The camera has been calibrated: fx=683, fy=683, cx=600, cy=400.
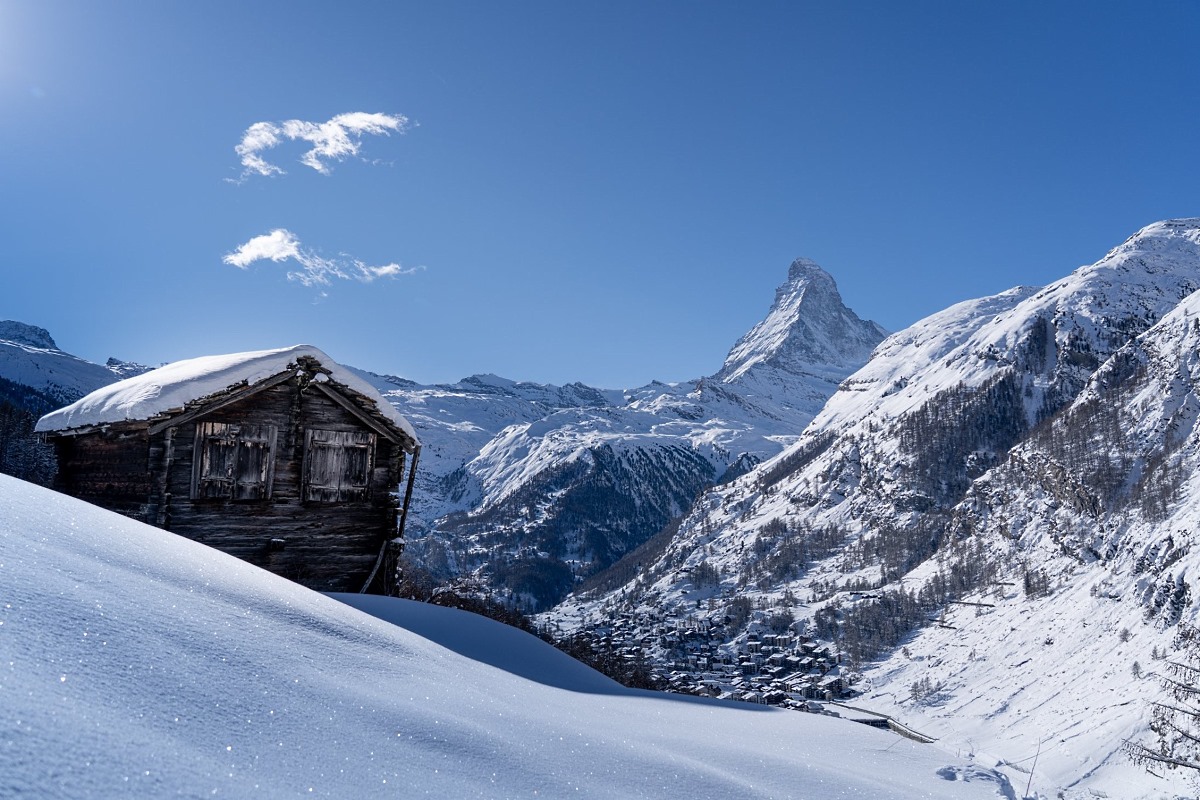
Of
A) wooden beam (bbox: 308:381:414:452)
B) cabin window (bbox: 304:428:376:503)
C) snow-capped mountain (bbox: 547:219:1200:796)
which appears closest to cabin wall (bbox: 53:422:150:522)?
cabin window (bbox: 304:428:376:503)

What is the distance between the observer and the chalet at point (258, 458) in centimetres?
1616

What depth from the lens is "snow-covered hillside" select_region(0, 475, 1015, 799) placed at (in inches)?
84.4

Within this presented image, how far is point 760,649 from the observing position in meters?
140

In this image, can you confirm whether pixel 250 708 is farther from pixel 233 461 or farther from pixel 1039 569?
pixel 1039 569

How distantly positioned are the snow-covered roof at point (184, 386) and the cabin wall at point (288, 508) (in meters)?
0.79

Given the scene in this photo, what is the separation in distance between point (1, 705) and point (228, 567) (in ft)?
13.0

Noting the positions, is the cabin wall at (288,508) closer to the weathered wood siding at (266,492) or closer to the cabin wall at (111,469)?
the weathered wood siding at (266,492)

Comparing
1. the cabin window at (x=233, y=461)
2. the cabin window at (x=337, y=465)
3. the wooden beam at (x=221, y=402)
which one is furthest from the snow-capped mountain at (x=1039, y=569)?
the wooden beam at (x=221, y=402)

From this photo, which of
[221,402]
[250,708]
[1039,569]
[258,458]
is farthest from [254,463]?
[1039,569]

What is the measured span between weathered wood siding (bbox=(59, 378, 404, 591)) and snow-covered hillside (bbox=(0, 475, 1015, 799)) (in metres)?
11.8

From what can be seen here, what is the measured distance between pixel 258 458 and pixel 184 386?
2.59 meters

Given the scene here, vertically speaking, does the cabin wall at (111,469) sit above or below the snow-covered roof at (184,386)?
below

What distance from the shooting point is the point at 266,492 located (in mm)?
17359

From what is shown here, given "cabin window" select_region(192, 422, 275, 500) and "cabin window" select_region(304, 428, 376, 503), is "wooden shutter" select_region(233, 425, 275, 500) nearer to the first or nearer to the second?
"cabin window" select_region(192, 422, 275, 500)
